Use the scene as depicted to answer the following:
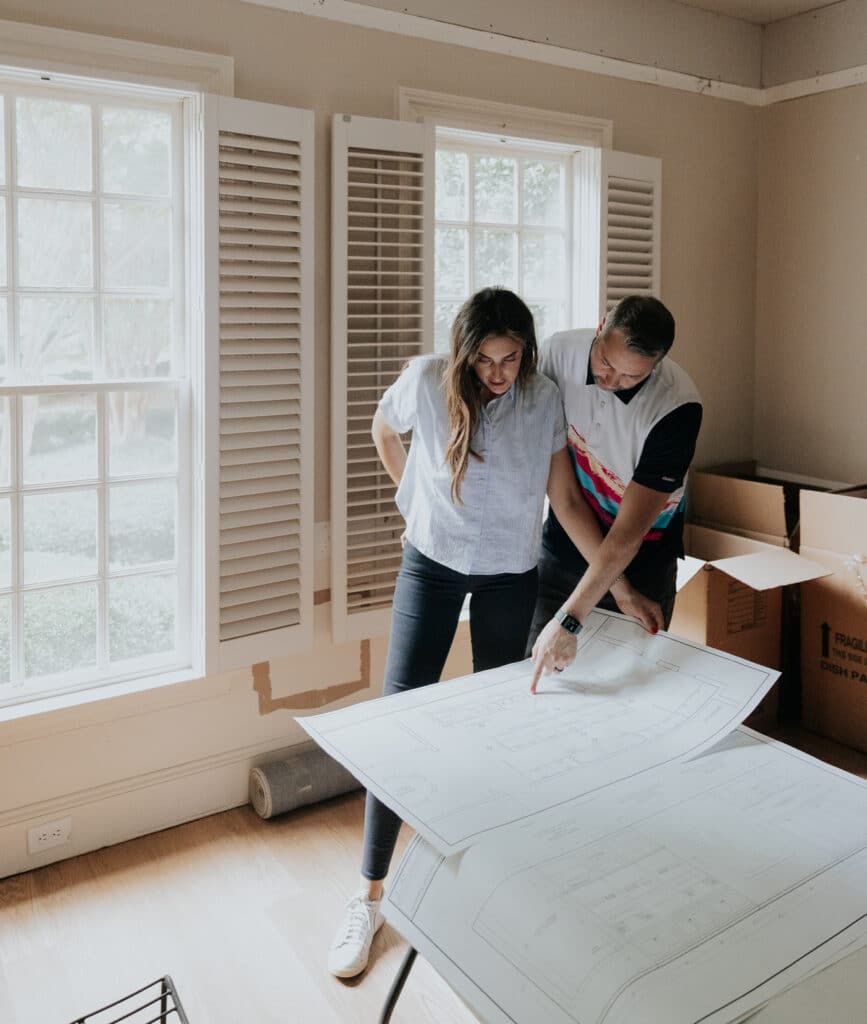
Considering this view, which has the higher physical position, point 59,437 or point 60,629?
point 59,437

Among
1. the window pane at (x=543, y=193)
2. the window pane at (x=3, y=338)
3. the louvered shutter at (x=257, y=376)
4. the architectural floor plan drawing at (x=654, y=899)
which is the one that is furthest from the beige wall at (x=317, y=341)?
the architectural floor plan drawing at (x=654, y=899)

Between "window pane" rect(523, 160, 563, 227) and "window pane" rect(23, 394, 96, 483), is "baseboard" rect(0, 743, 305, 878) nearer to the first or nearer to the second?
"window pane" rect(23, 394, 96, 483)

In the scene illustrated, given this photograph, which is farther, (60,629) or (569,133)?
(569,133)

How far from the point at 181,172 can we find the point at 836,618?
282cm

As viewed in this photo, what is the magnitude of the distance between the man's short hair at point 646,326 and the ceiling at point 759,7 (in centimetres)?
263

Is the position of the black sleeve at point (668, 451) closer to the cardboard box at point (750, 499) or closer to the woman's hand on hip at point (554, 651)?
the woman's hand on hip at point (554, 651)

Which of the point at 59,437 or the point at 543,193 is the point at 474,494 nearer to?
the point at 59,437

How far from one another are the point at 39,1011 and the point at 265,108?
95.7 inches

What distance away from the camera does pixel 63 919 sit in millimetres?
2508

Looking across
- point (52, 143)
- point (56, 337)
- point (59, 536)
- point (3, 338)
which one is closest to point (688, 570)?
point (59, 536)

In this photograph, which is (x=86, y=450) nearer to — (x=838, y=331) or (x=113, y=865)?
(x=113, y=865)

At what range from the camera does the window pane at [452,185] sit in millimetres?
3371

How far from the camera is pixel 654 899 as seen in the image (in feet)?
3.82

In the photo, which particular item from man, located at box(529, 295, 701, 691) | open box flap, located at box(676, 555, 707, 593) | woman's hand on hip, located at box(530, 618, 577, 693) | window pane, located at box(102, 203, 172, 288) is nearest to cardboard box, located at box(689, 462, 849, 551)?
open box flap, located at box(676, 555, 707, 593)
